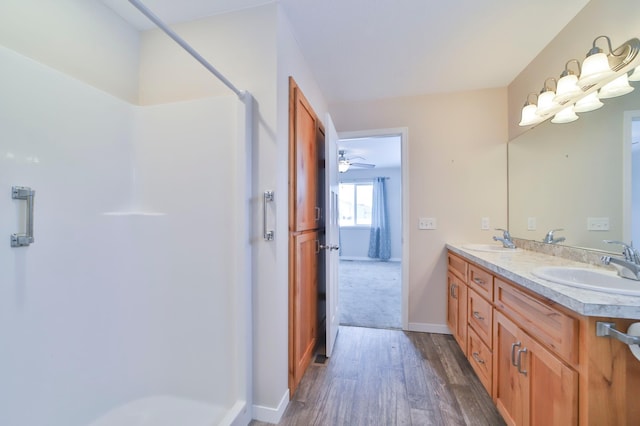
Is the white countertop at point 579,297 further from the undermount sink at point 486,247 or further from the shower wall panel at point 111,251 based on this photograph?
the shower wall panel at point 111,251

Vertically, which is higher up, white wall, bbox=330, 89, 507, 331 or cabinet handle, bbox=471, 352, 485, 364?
white wall, bbox=330, 89, 507, 331

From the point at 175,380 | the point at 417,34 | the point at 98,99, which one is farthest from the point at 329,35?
the point at 175,380

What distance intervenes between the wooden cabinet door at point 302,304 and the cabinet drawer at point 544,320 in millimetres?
1187

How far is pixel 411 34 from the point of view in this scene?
1.72m

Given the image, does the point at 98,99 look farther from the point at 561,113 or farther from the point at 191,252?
the point at 561,113

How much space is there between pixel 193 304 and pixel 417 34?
228 cm

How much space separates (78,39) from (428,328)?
11.3 ft

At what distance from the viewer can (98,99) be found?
1398 mm

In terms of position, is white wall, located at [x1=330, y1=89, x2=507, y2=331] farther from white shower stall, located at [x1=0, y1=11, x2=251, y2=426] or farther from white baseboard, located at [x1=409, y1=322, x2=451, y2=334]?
white shower stall, located at [x1=0, y1=11, x2=251, y2=426]

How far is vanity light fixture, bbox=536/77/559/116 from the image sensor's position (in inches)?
69.5

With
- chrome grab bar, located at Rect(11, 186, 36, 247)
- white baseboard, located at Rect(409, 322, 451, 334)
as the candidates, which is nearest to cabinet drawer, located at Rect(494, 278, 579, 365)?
white baseboard, located at Rect(409, 322, 451, 334)

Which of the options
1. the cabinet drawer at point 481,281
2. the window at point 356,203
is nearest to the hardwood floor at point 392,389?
the cabinet drawer at point 481,281

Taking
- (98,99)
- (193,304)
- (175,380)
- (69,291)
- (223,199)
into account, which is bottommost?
(175,380)

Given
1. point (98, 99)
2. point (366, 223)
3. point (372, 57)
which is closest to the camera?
point (98, 99)
